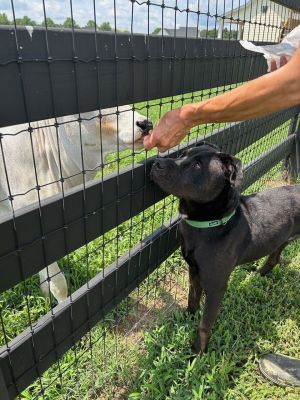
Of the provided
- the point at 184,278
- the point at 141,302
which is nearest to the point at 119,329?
the point at 141,302

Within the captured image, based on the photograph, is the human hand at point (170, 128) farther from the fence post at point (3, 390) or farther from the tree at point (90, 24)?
the fence post at point (3, 390)

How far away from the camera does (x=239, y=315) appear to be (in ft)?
10.2

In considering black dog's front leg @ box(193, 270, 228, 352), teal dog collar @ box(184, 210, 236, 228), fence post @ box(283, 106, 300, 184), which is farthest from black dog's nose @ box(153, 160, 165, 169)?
fence post @ box(283, 106, 300, 184)

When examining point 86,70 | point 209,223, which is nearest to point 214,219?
point 209,223

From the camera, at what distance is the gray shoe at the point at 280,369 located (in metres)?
2.58

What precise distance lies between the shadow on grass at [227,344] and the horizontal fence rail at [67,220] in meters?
1.09

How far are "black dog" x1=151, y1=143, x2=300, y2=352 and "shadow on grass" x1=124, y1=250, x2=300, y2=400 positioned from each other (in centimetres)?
17

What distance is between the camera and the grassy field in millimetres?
2422

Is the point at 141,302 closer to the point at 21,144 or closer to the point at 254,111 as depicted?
the point at 21,144

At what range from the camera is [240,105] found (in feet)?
6.68

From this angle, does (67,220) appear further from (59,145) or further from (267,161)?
(267,161)

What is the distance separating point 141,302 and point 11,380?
5.23ft

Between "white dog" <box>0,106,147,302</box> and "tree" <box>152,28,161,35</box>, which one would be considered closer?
"tree" <box>152,28,161,35</box>

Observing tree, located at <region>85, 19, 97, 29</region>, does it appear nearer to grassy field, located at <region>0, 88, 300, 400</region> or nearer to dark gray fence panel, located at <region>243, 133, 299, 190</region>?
grassy field, located at <region>0, 88, 300, 400</region>
